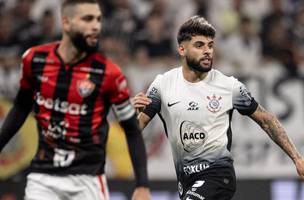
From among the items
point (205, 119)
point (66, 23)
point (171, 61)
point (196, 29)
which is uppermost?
point (66, 23)

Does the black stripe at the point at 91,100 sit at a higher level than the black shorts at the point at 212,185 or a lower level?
higher

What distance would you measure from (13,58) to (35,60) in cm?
764

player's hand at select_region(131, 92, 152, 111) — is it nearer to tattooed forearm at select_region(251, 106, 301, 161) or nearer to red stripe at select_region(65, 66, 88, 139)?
tattooed forearm at select_region(251, 106, 301, 161)

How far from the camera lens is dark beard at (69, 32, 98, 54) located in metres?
6.28

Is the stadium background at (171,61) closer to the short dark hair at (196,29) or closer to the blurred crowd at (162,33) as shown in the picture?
the blurred crowd at (162,33)

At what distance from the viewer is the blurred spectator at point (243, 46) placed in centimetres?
1410

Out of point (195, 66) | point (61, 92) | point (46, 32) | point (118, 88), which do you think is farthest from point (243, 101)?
point (46, 32)

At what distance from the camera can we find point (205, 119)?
7461 mm

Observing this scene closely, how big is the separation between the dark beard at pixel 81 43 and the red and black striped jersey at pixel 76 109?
102 mm

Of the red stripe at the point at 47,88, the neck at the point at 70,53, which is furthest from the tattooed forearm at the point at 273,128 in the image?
the red stripe at the point at 47,88

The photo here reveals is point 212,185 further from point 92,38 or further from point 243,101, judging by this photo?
point 92,38

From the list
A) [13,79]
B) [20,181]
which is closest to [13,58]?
[13,79]

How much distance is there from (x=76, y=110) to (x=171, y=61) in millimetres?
7711

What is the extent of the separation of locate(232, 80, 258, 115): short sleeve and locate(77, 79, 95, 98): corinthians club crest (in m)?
1.62
